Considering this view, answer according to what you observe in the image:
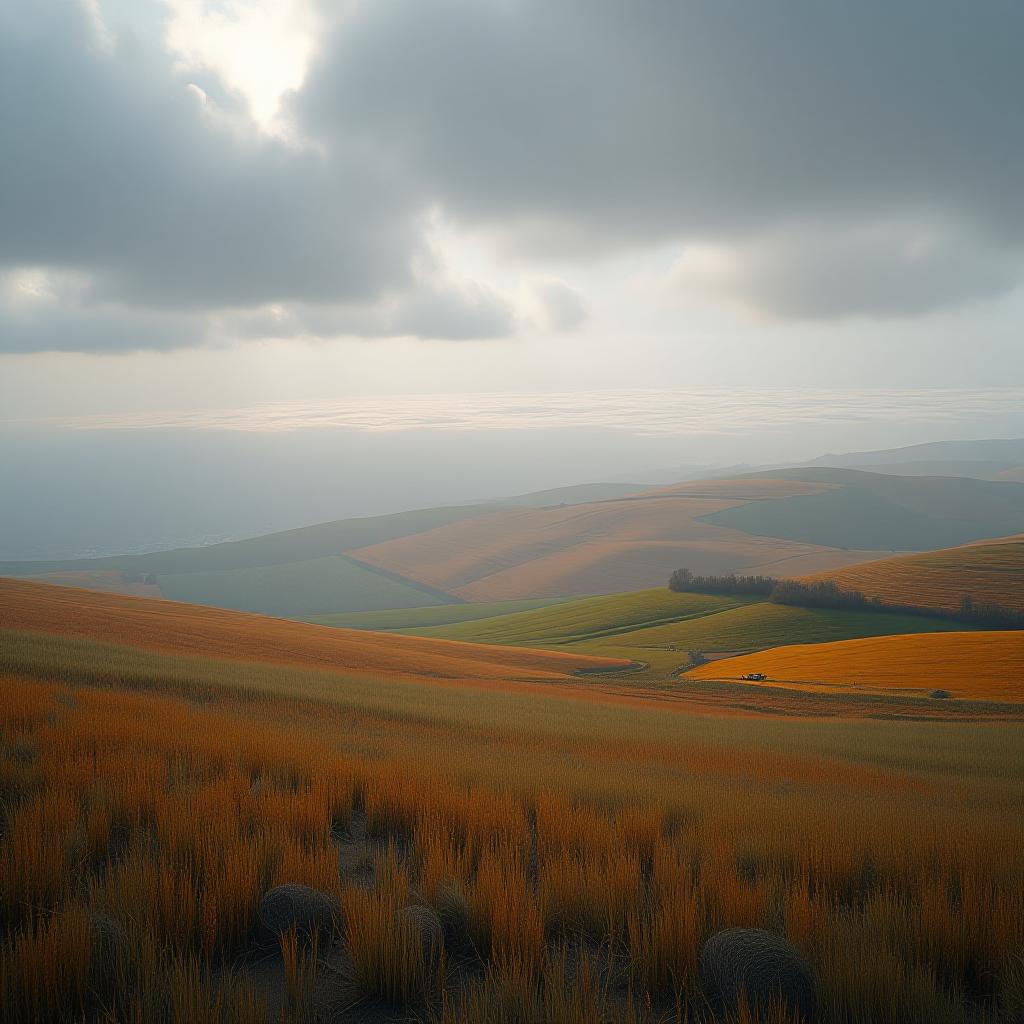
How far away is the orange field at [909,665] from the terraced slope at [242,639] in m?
13.8

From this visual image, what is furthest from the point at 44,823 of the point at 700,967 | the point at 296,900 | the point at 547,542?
the point at 547,542

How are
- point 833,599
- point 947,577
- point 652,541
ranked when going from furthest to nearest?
point 652,541
point 947,577
point 833,599

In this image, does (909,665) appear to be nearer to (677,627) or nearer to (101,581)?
(677,627)

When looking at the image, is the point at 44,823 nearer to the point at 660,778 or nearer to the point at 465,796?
the point at 465,796

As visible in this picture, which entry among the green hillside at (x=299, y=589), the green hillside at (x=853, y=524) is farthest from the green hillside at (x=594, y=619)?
the green hillside at (x=853, y=524)

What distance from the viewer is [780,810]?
782cm

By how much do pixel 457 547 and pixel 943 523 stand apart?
147 meters

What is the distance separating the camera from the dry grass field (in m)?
3.46

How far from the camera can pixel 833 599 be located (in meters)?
75.4

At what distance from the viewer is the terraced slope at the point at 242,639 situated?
101 ft

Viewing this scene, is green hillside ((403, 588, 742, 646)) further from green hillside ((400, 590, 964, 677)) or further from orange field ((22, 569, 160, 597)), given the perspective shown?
orange field ((22, 569, 160, 597))

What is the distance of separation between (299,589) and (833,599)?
12675cm

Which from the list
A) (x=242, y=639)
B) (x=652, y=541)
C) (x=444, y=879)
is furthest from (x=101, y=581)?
(x=444, y=879)

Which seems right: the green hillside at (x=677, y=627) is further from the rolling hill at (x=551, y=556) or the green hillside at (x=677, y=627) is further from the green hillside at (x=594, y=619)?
the rolling hill at (x=551, y=556)
